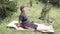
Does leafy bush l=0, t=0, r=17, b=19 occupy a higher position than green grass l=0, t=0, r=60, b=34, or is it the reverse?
leafy bush l=0, t=0, r=17, b=19

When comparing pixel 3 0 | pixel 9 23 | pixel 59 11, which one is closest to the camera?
pixel 9 23

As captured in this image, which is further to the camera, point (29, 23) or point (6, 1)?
point (6, 1)

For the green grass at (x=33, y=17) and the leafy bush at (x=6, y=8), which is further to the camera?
the leafy bush at (x=6, y=8)

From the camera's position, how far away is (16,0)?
10.7m

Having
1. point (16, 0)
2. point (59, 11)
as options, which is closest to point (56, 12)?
point (59, 11)

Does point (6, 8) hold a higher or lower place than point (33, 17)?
higher

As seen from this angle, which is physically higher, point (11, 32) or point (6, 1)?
point (6, 1)

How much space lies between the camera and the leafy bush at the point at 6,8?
9.09 meters

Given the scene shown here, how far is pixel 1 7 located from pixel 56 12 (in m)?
2.75

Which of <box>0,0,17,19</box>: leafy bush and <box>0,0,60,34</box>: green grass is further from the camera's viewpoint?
<box>0,0,17,19</box>: leafy bush

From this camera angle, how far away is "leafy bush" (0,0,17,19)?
9093 millimetres

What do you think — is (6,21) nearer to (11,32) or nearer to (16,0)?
(11,32)

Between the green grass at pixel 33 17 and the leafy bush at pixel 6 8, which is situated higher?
the leafy bush at pixel 6 8

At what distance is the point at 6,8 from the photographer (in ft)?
31.0
